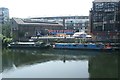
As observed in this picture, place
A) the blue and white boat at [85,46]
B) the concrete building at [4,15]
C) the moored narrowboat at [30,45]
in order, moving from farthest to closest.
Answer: the concrete building at [4,15]
the moored narrowboat at [30,45]
the blue and white boat at [85,46]

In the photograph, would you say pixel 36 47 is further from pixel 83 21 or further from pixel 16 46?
pixel 83 21

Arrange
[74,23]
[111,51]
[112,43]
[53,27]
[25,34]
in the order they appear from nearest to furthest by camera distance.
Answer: [111,51] < [112,43] < [25,34] < [53,27] < [74,23]

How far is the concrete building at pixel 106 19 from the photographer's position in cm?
1648

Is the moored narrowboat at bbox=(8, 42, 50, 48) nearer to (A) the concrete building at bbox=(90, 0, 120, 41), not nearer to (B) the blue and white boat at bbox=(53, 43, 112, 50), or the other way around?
(B) the blue and white boat at bbox=(53, 43, 112, 50)

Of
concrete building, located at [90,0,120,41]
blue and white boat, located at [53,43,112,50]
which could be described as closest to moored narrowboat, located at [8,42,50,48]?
blue and white boat, located at [53,43,112,50]

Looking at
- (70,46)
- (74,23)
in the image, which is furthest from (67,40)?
(74,23)

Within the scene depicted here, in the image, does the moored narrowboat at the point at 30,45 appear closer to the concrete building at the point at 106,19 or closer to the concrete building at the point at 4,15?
the concrete building at the point at 106,19

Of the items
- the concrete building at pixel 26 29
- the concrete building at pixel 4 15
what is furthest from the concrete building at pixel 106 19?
the concrete building at pixel 4 15

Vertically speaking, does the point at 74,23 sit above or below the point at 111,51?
above

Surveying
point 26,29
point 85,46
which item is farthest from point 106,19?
point 26,29

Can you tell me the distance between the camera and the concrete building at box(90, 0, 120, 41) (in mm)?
16484

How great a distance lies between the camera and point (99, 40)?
16156 millimetres

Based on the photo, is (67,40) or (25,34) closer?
(67,40)

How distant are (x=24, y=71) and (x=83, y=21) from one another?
64.9 feet
